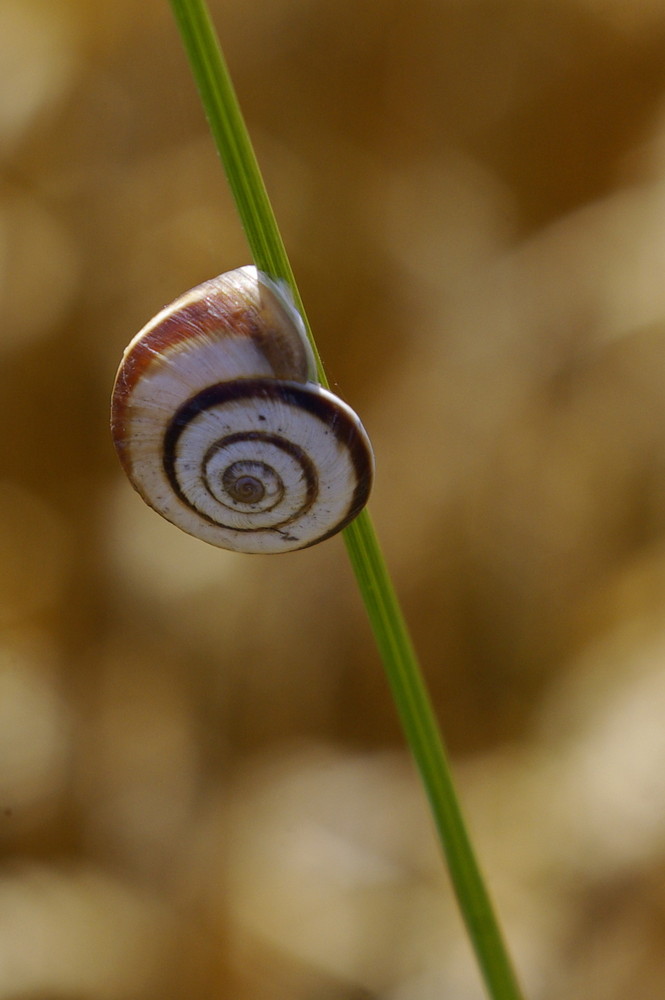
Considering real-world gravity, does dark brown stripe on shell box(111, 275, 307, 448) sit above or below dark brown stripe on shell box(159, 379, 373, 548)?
above

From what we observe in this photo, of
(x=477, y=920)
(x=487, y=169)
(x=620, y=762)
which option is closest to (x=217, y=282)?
(x=477, y=920)

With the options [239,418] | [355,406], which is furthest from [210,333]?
[355,406]

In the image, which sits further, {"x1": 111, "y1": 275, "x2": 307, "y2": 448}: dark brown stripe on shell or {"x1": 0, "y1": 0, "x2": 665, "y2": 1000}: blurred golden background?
{"x1": 0, "y1": 0, "x2": 665, "y2": 1000}: blurred golden background

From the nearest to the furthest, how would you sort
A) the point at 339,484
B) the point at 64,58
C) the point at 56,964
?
the point at 339,484 < the point at 56,964 < the point at 64,58

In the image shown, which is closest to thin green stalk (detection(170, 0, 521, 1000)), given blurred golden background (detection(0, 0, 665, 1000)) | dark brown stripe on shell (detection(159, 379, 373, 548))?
dark brown stripe on shell (detection(159, 379, 373, 548))

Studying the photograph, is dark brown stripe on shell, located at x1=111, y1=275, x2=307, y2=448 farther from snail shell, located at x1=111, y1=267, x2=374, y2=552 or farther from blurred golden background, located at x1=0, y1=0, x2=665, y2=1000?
blurred golden background, located at x1=0, y1=0, x2=665, y2=1000

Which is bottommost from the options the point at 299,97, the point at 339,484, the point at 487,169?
the point at 339,484

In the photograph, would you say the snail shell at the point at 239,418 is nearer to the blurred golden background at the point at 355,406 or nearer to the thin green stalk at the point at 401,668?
the thin green stalk at the point at 401,668

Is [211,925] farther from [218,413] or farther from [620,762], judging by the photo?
[218,413]

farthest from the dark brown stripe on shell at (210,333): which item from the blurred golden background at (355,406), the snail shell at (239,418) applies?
the blurred golden background at (355,406)
